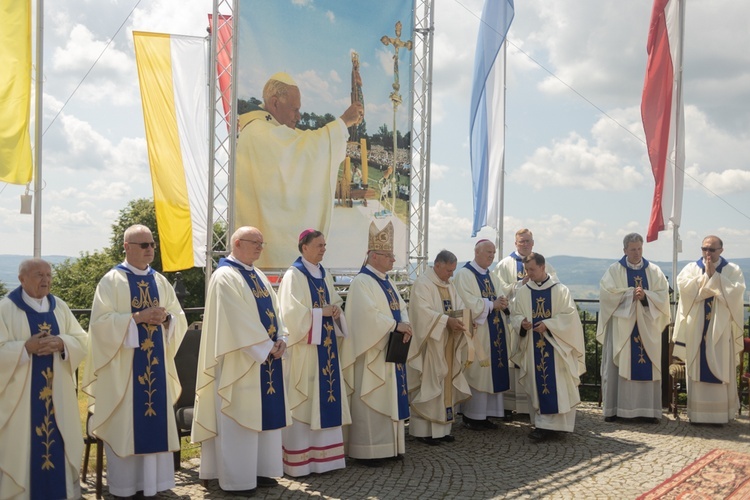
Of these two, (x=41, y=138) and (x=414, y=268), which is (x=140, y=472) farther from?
(x=414, y=268)

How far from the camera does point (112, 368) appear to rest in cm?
585

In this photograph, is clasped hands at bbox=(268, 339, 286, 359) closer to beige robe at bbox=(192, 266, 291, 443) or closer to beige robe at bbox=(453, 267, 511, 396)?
beige robe at bbox=(192, 266, 291, 443)

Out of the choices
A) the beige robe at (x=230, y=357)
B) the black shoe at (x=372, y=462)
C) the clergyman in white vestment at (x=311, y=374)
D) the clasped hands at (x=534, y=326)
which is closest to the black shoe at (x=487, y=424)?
the clasped hands at (x=534, y=326)

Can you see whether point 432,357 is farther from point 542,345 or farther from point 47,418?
point 47,418

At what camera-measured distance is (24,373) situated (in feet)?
17.9

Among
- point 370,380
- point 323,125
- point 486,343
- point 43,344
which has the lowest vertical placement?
point 370,380

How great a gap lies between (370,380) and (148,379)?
2.27 m

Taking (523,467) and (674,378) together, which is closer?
(523,467)

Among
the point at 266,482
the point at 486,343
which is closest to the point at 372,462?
the point at 266,482

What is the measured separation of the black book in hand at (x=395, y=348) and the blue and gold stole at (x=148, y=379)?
2.27 m

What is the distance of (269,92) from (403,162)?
2444 millimetres

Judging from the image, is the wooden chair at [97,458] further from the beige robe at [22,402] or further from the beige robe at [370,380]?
the beige robe at [370,380]

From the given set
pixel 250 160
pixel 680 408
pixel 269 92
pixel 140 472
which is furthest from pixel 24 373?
pixel 680 408

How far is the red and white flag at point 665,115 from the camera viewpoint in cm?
1070
